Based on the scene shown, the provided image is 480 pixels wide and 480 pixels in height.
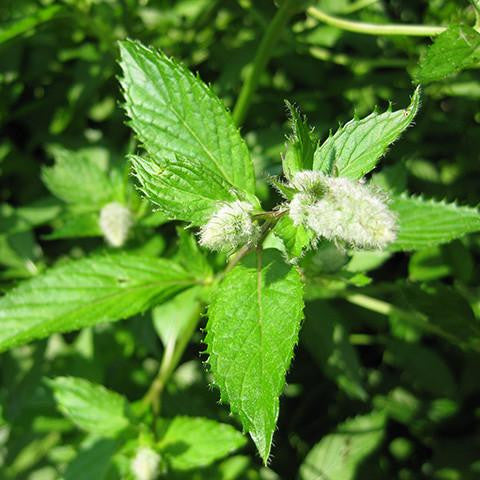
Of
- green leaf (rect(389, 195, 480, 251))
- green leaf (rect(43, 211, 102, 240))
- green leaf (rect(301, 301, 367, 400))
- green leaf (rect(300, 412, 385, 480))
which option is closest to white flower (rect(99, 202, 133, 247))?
green leaf (rect(43, 211, 102, 240))

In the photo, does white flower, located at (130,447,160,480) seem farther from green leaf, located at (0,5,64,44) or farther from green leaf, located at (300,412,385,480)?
green leaf, located at (0,5,64,44)

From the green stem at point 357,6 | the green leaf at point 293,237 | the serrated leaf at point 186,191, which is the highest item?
the serrated leaf at point 186,191

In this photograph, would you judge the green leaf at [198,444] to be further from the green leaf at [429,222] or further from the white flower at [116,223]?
the green leaf at [429,222]

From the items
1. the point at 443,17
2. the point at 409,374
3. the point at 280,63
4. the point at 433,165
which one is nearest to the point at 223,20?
the point at 280,63

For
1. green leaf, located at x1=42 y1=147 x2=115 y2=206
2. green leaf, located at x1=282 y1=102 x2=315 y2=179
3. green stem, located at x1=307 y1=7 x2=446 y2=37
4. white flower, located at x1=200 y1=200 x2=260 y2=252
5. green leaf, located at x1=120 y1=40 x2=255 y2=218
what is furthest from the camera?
green leaf, located at x1=42 y1=147 x2=115 y2=206

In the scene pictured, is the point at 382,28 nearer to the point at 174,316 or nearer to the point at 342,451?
the point at 174,316

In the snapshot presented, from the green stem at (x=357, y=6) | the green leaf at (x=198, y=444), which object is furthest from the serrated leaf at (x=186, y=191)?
the green stem at (x=357, y=6)

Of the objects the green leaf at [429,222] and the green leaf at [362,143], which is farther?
the green leaf at [429,222]

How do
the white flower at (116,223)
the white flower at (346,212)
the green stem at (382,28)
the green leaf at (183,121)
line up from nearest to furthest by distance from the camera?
1. the white flower at (346,212)
2. the green leaf at (183,121)
3. the green stem at (382,28)
4. the white flower at (116,223)
